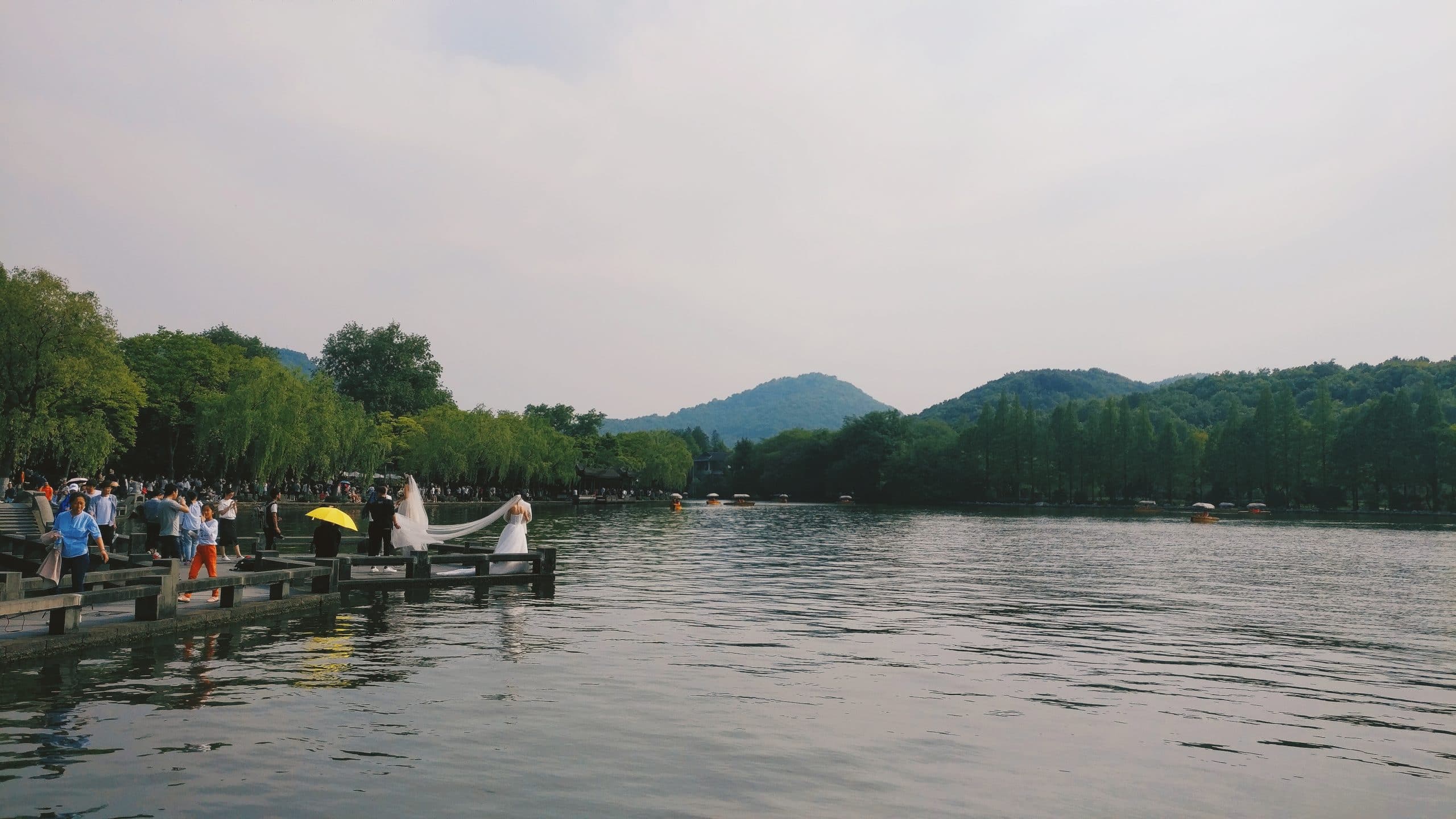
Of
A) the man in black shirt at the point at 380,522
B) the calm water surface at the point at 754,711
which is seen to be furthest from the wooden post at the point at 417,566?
the man in black shirt at the point at 380,522

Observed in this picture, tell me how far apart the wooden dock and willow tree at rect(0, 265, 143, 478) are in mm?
34728

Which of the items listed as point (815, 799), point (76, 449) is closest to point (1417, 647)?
point (815, 799)

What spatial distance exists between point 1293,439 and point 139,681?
136815mm

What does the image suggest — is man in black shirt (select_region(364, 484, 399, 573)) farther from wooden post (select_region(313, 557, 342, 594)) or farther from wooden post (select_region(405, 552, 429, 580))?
wooden post (select_region(313, 557, 342, 594))

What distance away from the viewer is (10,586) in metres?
14.4

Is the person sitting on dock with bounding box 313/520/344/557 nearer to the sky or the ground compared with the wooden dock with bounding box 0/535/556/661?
nearer to the sky

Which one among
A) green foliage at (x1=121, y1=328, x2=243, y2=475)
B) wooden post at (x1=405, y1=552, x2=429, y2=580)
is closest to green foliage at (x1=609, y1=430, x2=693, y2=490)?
green foliage at (x1=121, y1=328, x2=243, y2=475)

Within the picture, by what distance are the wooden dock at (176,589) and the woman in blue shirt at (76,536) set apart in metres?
0.43

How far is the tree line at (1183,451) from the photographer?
390ft

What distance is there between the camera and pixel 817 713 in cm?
1359

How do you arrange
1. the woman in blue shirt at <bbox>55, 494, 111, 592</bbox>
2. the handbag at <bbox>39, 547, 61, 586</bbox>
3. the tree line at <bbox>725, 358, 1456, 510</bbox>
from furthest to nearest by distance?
the tree line at <bbox>725, 358, 1456, 510</bbox>
the woman in blue shirt at <bbox>55, 494, 111, 592</bbox>
the handbag at <bbox>39, 547, 61, 586</bbox>

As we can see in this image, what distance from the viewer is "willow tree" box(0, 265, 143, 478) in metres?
57.0

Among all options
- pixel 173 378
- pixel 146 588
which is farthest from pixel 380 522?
pixel 173 378

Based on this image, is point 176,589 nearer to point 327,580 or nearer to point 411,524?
point 327,580
